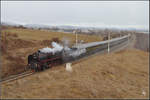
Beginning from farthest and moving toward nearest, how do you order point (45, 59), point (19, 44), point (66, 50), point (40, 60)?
point (19, 44) → point (66, 50) → point (45, 59) → point (40, 60)

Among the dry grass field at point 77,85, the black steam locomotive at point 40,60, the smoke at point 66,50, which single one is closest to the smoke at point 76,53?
the smoke at point 66,50

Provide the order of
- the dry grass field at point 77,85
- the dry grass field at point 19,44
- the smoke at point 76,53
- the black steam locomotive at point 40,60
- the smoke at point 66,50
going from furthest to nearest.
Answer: the smoke at point 76,53 → the dry grass field at point 19,44 → the smoke at point 66,50 → the black steam locomotive at point 40,60 → the dry grass field at point 77,85

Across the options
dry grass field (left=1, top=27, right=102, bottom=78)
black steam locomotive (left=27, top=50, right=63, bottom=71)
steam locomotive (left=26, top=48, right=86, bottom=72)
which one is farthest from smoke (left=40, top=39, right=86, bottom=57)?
dry grass field (left=1, top=27, right=102, bottom=78)

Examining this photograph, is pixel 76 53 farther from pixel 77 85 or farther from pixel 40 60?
pixel 77 85

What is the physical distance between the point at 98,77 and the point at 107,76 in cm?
142

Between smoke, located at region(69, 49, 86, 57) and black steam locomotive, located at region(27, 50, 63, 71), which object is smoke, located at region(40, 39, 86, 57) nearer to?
smoke, located at region(69, 49, 86, 57)

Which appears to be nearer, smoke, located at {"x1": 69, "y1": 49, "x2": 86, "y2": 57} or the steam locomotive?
the steam locomotive

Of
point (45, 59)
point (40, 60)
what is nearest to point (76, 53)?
point (45, 59)

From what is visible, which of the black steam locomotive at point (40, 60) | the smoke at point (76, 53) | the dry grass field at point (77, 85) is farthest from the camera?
the smoke at point (76, 53)

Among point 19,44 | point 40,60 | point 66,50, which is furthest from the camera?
point 19,44

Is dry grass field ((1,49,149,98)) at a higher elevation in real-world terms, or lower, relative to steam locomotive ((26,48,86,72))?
lower

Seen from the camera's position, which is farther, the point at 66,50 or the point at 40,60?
the point at 66,50

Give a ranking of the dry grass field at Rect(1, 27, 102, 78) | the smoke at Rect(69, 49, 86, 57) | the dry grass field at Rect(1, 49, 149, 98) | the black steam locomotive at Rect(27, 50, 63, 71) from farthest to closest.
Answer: the smoke at Rect(69, 49, 86, 57)
the dry grass field at Rect(1, 27, 102, 78)
the black steam locomotive at Rect(27, 50, 63, 71)
the dry grass field at Rect(1, 49, 149, 98)

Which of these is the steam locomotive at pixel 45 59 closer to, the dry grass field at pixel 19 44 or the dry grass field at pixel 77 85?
the dry grass field at pixel 77 85
